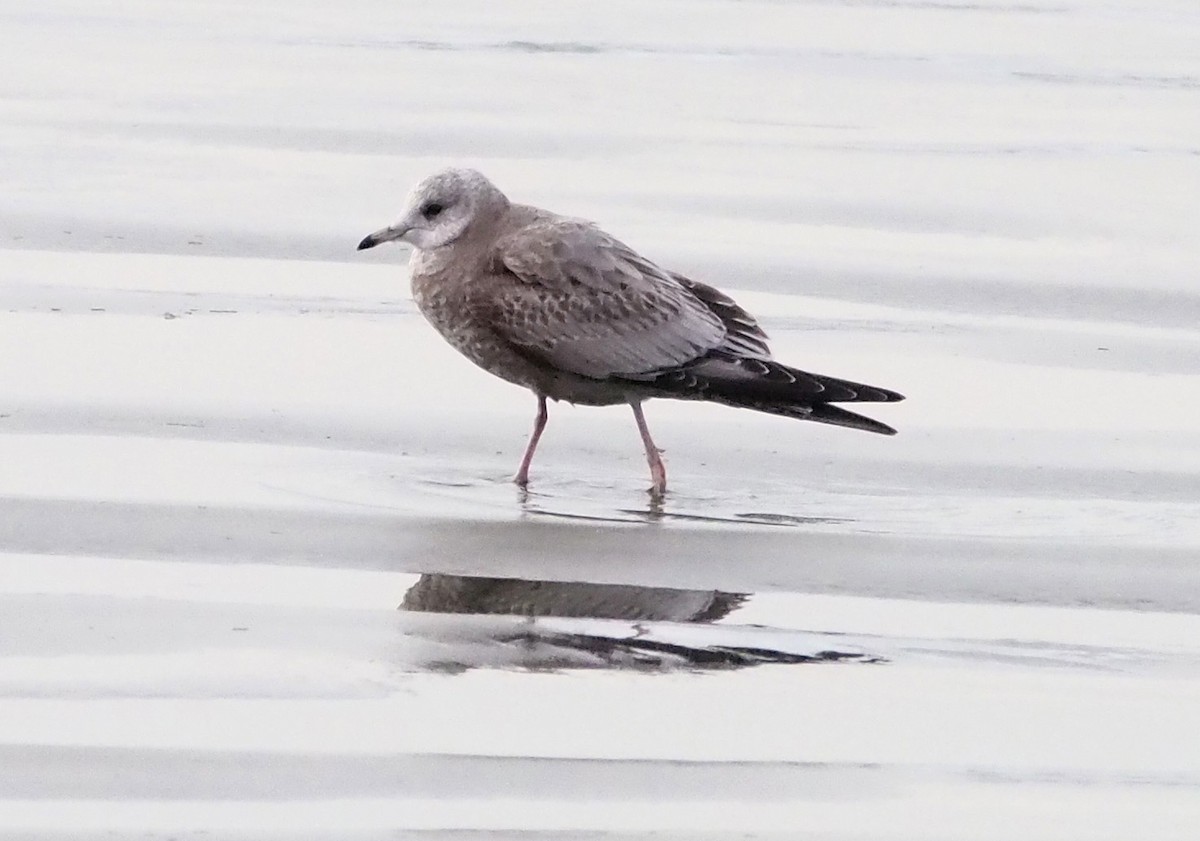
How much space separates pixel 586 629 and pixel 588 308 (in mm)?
2169

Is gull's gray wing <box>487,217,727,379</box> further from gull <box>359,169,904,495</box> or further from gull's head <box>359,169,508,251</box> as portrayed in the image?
gull's head <box>359,169,508,251</box>

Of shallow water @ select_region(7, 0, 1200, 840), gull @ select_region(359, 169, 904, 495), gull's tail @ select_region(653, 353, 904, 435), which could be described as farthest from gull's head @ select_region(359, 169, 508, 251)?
gull's tail @ select_region(653, 353, 904, 435)

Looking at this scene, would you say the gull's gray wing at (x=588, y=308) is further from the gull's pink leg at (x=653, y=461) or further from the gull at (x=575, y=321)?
the gull's pink leg at (x=653, y=461)

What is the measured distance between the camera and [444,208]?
311 inches

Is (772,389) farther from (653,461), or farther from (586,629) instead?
(586,629)

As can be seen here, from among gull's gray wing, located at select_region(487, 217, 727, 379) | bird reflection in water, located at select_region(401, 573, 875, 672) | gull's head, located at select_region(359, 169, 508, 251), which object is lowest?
bird reflection in water, located at select_region(401, 573, 875, 672)

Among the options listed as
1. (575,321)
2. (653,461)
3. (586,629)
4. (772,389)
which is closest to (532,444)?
(653,461)

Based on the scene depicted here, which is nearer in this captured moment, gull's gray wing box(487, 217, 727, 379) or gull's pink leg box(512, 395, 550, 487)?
gull's pink leg box(512, 395, 550, 487)

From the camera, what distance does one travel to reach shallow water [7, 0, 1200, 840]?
4934mm

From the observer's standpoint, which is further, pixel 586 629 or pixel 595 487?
pixel 595 487

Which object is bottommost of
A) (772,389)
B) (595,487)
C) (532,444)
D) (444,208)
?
(595,487)

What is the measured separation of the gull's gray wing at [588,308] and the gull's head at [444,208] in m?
0.14

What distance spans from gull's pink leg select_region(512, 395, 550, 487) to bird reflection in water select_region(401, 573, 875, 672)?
1.10 m

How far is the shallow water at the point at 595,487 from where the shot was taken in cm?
493
